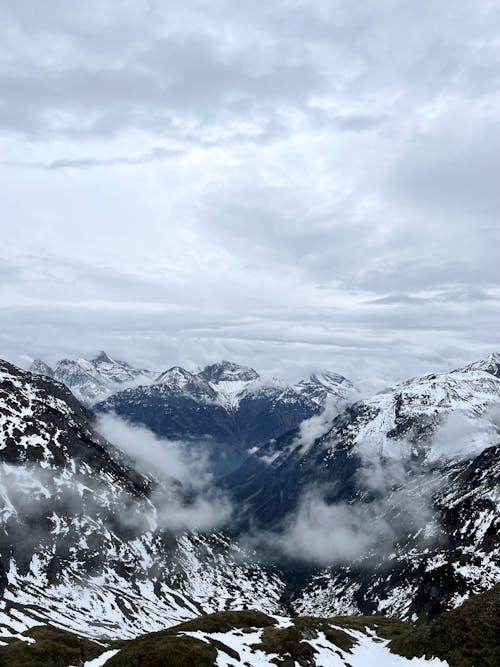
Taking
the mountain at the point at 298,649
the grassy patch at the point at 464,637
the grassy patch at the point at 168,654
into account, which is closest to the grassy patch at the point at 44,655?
the mountain at the point at 298,649

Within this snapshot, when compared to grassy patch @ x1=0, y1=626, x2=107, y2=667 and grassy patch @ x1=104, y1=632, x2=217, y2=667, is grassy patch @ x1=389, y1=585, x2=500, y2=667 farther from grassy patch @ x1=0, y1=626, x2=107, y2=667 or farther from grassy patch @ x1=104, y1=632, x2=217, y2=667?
grassy patch @ x1=0, y1=626, x2=107, y2=667

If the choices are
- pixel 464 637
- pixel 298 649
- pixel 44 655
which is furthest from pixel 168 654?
pixel 464 637

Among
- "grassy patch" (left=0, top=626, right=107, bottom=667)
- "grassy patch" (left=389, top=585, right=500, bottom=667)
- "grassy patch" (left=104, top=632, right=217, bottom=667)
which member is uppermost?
"grassy patch" (left=389, top=585, right=500, bottom=667)

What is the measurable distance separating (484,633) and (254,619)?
5270 cm

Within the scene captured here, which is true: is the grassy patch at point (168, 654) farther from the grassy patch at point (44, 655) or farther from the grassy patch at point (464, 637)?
the grassy patch at point (464, 637)

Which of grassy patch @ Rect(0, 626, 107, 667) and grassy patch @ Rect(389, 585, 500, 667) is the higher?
A: grassy patch @ Rect(389, 585, 500, 667)

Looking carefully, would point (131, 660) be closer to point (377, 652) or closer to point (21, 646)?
point (21, 646)

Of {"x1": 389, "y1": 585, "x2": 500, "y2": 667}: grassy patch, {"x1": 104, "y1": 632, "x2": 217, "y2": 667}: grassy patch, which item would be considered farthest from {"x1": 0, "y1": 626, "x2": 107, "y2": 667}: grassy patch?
{"x1": 389, "y1": 585, "x2": 500, "y2": 667}: grassy patch

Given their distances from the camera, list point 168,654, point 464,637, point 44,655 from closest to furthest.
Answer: point 168,654
point 464,637
point 44,655

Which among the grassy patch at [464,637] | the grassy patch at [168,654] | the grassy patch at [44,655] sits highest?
the grassy patch at [464,637]

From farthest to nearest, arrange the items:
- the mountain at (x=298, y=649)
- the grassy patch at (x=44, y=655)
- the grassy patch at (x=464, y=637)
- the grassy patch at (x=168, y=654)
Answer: the grassy patch at (x=44, y=655) < the grassy patch at (x=464, y=637) < the mountain at (x=298, y=649) < the grassy patch at (x=168, y=654)

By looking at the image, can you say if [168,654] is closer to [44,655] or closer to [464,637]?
[44,655]

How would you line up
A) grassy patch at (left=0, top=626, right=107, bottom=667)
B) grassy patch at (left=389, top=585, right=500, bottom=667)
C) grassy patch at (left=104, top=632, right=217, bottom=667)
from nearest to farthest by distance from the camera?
grassy patch at (left=104, top=632, right=217, bottom=667) < grassy patch at (left=389, top=585, right=500, bottom=667) < grassy patch at (left=0, top=626, right=107, bottom=667)

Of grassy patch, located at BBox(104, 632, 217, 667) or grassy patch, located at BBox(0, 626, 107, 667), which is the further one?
grassy patch, located at BBox(0, 626, 107, 667)
